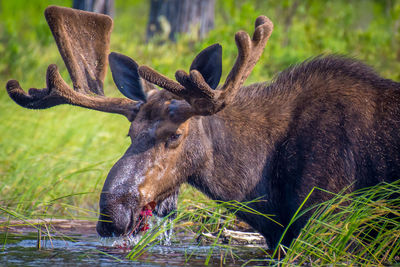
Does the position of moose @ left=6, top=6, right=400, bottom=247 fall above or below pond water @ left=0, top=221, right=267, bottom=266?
above

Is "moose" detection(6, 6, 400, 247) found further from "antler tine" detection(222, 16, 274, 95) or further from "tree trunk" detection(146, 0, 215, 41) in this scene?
"tree trunk" detection(146, 0, 215, 41)

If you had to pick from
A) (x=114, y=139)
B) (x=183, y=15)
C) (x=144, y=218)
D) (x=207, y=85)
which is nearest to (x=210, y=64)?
(x=207, y=85)

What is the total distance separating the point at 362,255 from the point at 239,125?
4.39 ft

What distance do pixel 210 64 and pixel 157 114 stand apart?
53 centimetres

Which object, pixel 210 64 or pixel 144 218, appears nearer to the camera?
pixel 144 218

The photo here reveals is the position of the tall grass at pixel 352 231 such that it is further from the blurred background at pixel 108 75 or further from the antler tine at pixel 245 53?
the blurred background at pixel 108 75

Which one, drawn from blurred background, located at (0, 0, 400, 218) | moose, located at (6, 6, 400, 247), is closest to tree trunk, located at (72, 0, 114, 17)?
blurred background, located at (0, 0, 400, 218)

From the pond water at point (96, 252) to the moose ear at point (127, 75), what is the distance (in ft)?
3.83

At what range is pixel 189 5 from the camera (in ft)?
45.1

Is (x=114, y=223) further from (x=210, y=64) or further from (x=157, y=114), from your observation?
(x=210, y=64)

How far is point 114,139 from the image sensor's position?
8562 millimetres

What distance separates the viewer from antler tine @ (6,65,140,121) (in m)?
5.07

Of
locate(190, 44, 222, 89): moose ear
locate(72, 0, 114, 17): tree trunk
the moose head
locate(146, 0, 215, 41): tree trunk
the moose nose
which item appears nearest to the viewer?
the moose nose

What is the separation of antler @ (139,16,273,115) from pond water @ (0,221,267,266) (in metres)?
1.00
